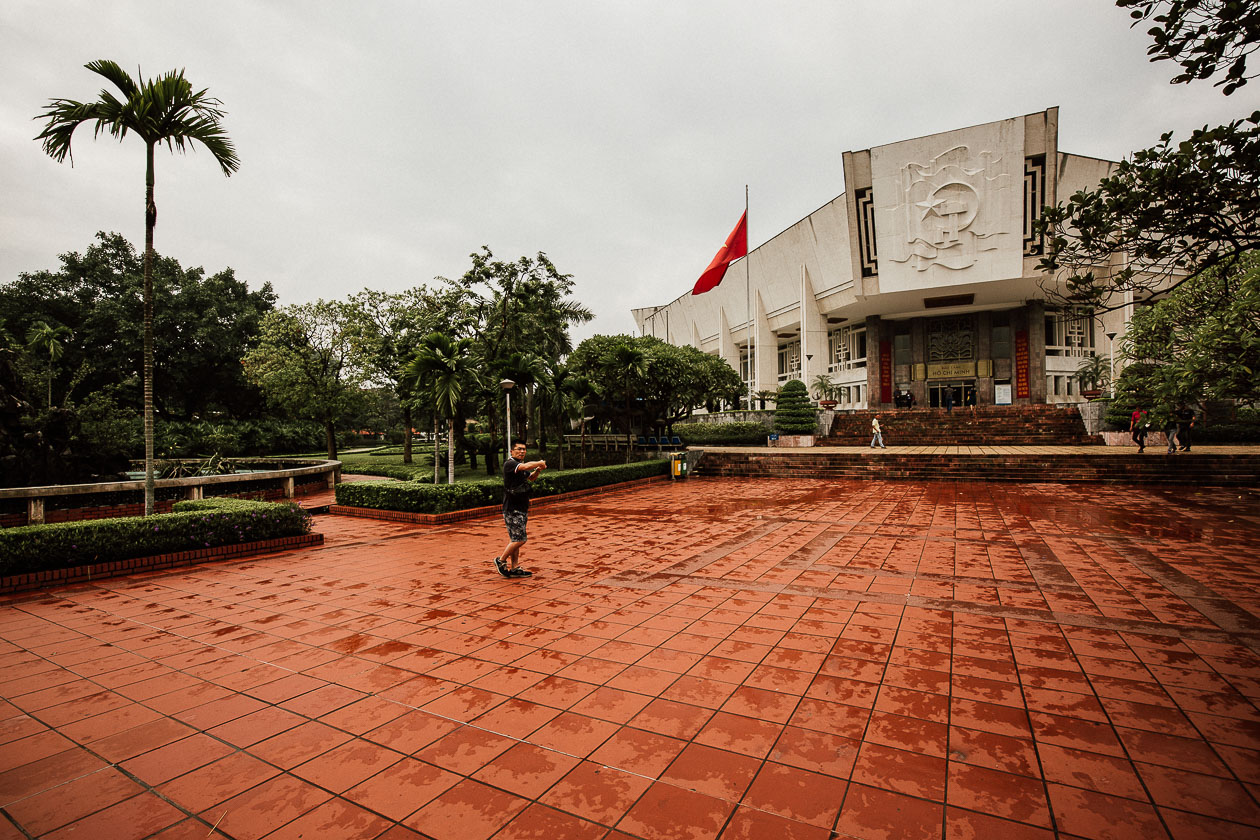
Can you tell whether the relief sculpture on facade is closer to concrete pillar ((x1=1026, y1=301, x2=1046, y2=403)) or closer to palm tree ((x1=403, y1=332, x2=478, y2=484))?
concrete pillar ((x1=1026, y1=301, x2=1046, y2=403))

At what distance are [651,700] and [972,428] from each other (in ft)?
80.4

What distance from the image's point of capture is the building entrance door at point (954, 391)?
32.7 m

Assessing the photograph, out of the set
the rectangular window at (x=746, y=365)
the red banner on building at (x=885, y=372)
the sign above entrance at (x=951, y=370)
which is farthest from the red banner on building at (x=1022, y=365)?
the rectangular window at (x=746, y=365)

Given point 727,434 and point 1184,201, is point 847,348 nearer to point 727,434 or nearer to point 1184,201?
point 727,434

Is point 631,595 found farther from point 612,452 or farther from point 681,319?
point 681,319

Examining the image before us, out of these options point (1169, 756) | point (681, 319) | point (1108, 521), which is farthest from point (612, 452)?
point (681, 319)

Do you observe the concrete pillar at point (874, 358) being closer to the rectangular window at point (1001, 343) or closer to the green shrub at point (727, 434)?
the rectangular window at point (1001, 343)

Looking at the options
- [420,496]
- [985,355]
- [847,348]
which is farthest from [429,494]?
[985,355]

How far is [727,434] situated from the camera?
1069 inches

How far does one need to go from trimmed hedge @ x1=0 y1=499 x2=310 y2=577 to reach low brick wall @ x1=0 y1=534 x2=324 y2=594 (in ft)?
0.20

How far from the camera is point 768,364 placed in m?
39.6

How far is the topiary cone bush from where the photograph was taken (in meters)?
25.1

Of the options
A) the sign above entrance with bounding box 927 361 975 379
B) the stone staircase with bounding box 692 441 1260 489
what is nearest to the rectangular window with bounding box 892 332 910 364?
the sign above entrance with bounding box 927 361 975 379

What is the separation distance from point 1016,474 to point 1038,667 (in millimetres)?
13511
